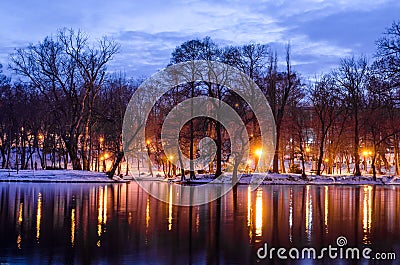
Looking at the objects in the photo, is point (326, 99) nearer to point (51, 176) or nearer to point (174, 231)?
point (51, 176)

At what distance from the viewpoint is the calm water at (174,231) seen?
1178 centimetres

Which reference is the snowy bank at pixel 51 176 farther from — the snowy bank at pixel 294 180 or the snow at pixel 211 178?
the snowy bank at pixel 294 180

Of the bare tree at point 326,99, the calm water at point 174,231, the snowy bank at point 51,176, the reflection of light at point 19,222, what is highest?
the bare tree at point 326,99

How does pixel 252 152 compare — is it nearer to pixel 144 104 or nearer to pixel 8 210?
pixel 144 104

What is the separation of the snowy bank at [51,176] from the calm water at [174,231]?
22611mm

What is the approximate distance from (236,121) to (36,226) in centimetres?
3828

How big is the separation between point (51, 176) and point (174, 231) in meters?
35.1

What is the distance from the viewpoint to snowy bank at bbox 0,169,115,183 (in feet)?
154

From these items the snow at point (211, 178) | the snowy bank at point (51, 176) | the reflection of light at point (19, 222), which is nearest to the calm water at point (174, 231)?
the reflection of light at point (19, 222)

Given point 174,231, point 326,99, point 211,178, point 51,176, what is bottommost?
point 174,231

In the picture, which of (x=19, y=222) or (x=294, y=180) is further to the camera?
(x=294, y=180)

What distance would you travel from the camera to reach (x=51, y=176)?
48.2 meters

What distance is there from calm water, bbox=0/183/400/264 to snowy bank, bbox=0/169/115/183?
2261 cm

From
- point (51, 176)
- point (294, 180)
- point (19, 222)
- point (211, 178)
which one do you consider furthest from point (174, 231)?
point (294, 180)
